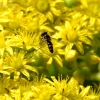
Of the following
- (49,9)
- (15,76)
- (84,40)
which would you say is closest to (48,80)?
(15,76)

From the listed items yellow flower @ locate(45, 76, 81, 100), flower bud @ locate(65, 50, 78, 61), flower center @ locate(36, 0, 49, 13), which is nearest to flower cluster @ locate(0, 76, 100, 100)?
yellow flower @ locate(45, 76, 81, 100)

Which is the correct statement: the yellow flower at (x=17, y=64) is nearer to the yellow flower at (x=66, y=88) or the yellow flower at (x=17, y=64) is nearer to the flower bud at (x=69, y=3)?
the yellow flower at (x=66, y=88)

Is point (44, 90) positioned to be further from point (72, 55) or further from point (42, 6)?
point (42, 6)

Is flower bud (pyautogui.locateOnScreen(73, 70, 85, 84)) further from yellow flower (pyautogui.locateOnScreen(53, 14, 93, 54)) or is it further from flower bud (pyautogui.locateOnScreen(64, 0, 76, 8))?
flower bud (pyautogui.locateOnScreen(64, 0, 76, 8))

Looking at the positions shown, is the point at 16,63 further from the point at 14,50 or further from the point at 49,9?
the point at 49,9

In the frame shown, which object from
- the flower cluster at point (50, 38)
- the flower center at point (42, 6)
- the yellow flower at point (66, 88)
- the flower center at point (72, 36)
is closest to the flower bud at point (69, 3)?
the flower cluster at point (50, 38)
